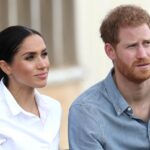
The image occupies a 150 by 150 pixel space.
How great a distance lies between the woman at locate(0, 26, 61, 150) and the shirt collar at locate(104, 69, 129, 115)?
34 centimetres

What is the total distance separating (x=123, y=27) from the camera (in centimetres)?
454

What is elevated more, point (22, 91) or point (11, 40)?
point (11, 40)

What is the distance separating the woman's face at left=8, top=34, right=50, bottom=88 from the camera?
462cm

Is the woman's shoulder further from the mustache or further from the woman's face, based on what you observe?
the mustache

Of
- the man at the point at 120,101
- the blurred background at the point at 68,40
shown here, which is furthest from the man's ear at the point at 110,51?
the blurred background at the point at 68,40

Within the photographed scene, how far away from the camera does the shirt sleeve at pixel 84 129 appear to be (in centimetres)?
448

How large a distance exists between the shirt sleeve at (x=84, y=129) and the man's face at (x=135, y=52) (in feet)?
0.92

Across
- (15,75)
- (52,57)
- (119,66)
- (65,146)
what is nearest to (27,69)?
(15,75)

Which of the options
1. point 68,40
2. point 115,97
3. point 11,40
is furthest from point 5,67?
point 68,40

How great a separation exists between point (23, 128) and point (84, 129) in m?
0.34

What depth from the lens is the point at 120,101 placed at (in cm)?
456

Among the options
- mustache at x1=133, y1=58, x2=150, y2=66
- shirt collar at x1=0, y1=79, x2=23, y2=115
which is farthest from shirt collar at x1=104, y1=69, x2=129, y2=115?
shirt collar at x1=0, y1=79, x2=23, y2=115

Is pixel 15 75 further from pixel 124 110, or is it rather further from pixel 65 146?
pixel 65 146

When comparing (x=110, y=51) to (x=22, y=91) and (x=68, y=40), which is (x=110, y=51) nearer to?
(x=22, y=91)
